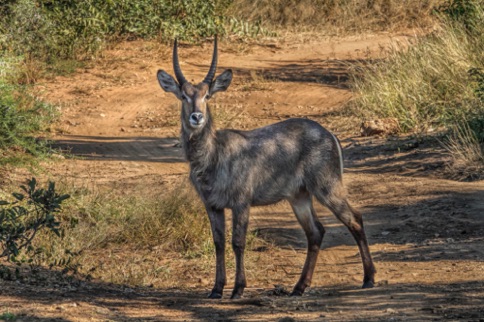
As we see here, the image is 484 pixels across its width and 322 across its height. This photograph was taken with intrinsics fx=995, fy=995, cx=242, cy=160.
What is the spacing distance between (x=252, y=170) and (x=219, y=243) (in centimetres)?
66

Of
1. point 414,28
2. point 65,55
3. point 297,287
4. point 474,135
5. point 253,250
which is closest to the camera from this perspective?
point 297,287

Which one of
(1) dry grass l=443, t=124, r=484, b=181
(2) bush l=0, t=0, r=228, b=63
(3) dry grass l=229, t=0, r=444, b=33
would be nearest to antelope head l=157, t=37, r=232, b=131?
(1) dry grass l=443, t=124, r=484, b=181

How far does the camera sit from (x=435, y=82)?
1476 cm

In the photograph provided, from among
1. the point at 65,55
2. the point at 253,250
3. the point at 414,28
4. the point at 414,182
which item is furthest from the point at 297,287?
the point at 414,28

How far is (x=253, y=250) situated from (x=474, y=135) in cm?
405

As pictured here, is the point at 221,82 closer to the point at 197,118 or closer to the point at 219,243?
the point at 197,118

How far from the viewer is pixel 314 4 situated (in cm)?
2302

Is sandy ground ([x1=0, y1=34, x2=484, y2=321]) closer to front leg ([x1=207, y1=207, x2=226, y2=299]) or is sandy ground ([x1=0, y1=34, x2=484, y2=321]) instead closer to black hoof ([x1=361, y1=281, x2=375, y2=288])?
black hoof ([x1=361, y1=281, x2=375, y2=288])

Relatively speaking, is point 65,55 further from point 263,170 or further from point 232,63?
point 263,170

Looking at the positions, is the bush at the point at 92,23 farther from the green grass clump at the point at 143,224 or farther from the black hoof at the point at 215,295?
the black hoof at the point at 215,295

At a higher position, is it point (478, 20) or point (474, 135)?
point (478, 20)

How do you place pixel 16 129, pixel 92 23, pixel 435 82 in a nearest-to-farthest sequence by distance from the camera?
pixel 16 129 < pixel 435 82 < pixel 92 23

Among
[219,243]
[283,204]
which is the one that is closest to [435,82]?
[283,204]

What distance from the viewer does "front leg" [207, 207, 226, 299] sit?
8.04m
